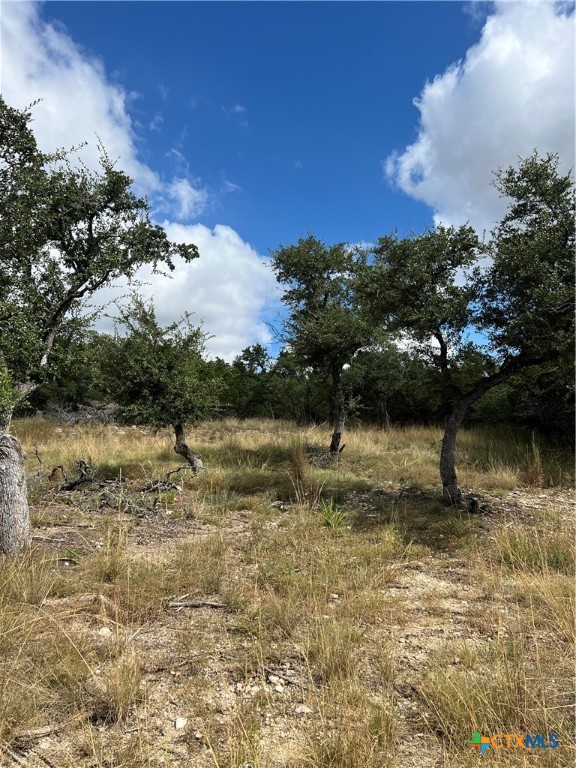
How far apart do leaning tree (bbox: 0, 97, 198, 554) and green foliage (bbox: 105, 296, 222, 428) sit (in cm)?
175

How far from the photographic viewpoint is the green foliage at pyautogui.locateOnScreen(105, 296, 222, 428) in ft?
35.0

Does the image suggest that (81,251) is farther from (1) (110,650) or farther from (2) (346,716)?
(2) (346,716)

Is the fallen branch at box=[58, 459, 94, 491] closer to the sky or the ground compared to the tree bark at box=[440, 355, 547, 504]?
closer to the ground

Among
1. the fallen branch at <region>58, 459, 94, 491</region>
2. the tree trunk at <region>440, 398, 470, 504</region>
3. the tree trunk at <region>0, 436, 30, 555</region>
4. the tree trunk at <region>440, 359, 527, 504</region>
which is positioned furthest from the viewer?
the fallen branch at <region>58, 459, 94, 491</region>

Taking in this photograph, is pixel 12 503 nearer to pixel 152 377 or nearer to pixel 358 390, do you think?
pixel 152 377

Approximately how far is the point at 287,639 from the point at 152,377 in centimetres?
845

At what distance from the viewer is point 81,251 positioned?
8969 millimetres

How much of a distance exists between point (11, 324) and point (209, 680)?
5891mm

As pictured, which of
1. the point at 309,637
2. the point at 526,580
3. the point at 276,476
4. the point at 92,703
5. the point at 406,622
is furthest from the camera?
the point at 276,476

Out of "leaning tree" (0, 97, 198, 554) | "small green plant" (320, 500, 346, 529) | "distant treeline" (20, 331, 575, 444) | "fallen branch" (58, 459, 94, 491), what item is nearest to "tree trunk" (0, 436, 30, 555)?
"leaning tree" (0, 97, 198, 554)

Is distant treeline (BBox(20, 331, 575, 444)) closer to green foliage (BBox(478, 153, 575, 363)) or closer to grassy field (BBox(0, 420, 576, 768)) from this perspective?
green foliage (BBox(478, 153, 575, 363))

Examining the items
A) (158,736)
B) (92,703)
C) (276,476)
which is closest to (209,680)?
(158,736)

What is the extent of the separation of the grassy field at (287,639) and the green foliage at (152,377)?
12.2 feet

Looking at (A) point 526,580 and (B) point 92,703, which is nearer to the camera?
(B) point 92,703
